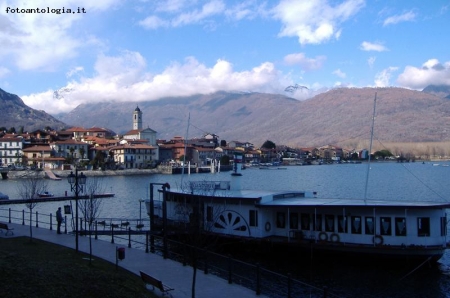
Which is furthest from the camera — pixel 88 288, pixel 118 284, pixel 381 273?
pixel 381 273

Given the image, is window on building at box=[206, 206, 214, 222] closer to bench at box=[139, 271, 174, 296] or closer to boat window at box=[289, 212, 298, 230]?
boat window at box=[289, 212, 298, 230]

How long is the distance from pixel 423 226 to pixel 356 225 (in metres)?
3.33

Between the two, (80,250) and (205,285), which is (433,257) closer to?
(205,285)

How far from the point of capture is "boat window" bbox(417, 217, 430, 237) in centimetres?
2509

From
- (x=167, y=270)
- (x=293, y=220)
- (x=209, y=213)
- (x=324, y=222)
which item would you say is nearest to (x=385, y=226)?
(x=324, y=222)

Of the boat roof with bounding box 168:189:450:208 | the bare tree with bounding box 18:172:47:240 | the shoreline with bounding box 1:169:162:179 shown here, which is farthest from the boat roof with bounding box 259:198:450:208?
the shoreline with bounding box 1:169:162:179

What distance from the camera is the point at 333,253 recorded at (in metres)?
27.2

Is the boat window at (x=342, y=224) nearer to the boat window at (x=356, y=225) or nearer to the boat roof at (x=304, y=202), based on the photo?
the boat window at (x=356, y=225)

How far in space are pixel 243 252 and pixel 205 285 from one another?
12.4 metres

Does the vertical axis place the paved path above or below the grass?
below

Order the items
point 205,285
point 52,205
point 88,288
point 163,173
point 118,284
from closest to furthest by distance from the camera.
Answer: point 88,288, point 118,284, point 205,285, point 52,205, point 163,173

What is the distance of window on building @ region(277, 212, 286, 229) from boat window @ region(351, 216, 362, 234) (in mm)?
4112

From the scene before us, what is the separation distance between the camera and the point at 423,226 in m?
25.2

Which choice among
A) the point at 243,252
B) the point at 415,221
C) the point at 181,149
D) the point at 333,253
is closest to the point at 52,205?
the point at 243,252
